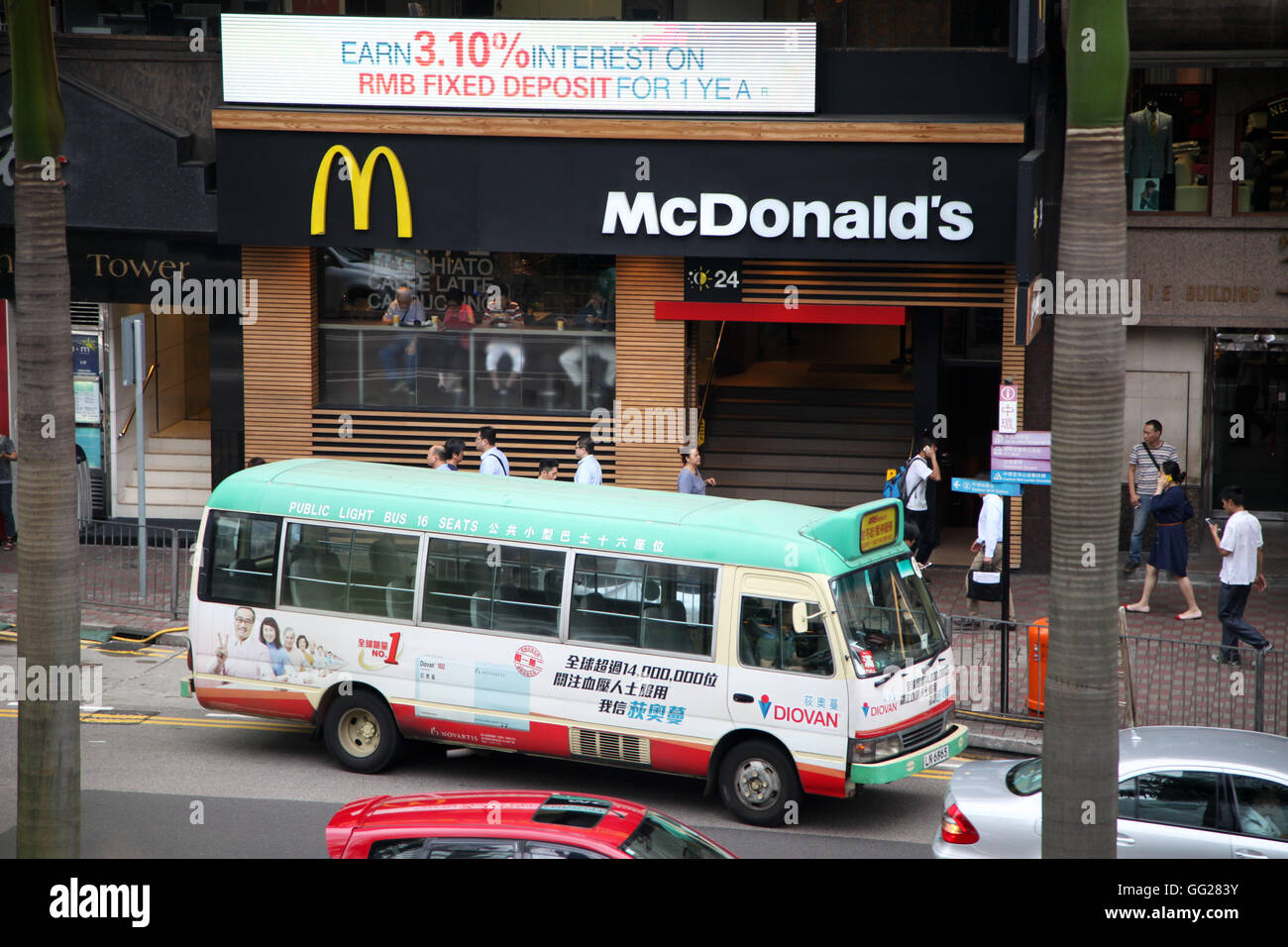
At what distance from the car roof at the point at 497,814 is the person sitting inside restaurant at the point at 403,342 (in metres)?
12.6

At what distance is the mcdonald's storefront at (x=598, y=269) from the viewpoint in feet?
61.4

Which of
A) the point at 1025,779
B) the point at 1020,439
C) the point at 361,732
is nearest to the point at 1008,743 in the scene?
the point at 1020,439

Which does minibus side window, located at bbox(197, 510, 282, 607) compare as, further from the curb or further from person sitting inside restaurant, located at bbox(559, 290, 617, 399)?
person sitting inside restaurant, located at bbox(559, 290, 617, 399)

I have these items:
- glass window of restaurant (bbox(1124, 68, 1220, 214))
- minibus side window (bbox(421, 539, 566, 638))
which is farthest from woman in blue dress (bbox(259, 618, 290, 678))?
glass window of restaurant (bbox(1124, 68, 1220, 214))

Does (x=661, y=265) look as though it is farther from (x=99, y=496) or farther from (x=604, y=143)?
(x=99, y=496)

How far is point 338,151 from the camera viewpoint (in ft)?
63.6

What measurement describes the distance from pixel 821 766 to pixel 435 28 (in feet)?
39.7

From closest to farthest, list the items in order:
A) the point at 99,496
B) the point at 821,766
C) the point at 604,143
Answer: the point at 821,766, the point at 604,143, the point at 99,496

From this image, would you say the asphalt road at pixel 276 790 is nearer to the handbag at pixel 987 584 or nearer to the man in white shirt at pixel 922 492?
the handbag at pixel 987 584

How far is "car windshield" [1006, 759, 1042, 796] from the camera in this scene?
31.3 feet

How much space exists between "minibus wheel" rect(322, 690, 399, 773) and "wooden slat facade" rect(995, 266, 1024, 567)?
32.0 ft

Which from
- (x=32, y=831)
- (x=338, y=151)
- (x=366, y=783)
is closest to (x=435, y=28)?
(x=338, y=151)

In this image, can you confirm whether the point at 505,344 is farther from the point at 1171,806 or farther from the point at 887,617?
the point at 1171,806

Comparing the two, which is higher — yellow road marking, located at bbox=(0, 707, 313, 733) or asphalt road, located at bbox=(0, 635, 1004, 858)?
yellow road marking, located at bbox=(0, 707, 313, 733)
